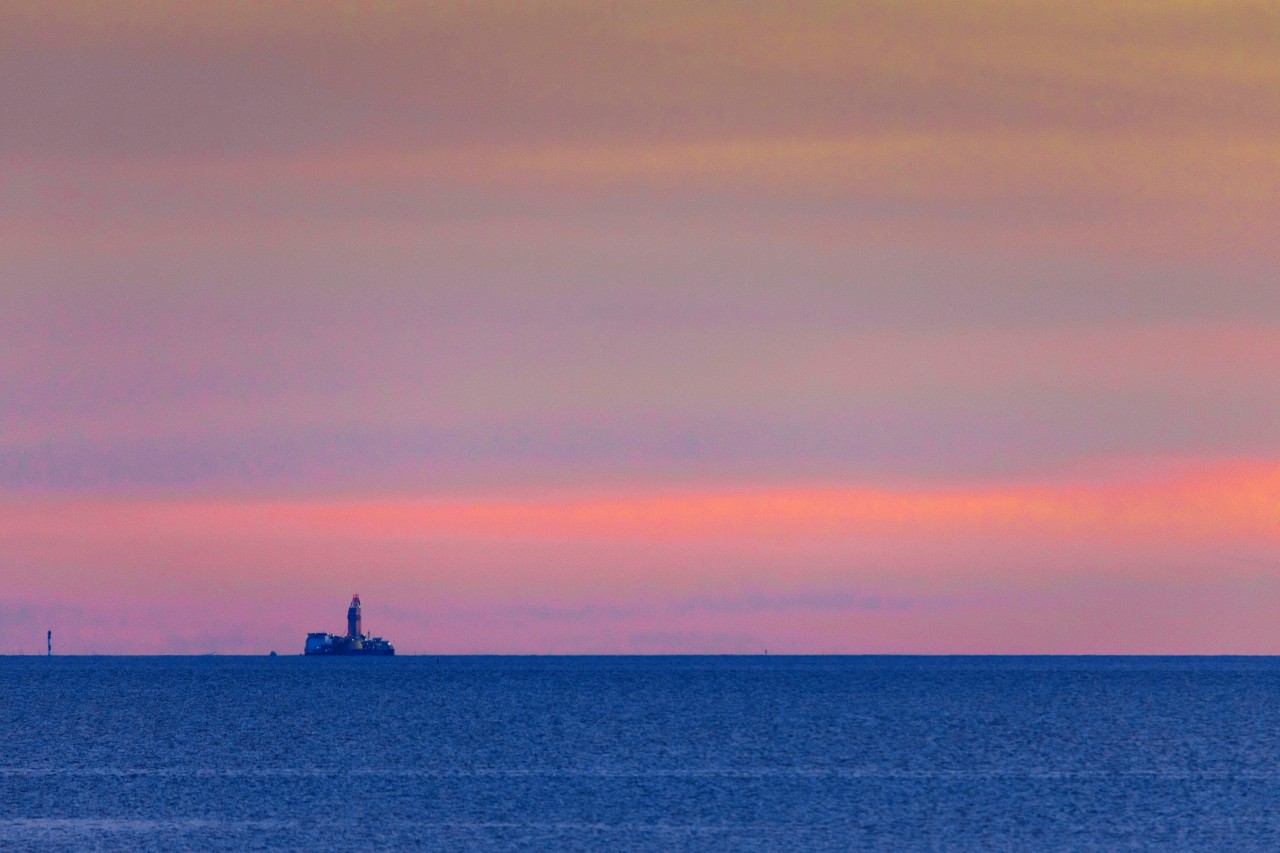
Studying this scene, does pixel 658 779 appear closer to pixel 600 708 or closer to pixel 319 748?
pixel 319 748

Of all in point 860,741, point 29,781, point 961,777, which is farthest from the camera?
point 860,741

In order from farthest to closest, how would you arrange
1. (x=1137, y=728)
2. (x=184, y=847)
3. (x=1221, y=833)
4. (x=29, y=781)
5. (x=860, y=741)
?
(x=1137, y=728) < (x=860, y=741) < (x=29, y=781) < (x=1221, y=833) < (x=184, y=847)

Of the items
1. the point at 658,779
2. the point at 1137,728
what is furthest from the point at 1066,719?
the point at 658,779

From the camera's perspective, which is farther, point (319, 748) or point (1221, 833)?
point (319, 748)

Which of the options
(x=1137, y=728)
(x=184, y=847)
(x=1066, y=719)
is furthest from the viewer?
(x=1066, y=719)

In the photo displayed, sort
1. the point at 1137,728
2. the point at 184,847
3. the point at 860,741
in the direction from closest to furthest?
the point at 184,847 < the point at 860,741 < the point at 1137,728

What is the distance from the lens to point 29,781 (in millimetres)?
94500

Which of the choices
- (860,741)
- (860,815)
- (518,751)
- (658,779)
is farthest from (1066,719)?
(860,815)

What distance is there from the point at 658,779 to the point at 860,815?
1954 centimetres

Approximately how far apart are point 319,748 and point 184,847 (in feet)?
187

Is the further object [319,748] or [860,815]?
[319,748]

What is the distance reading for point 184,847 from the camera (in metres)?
67.3

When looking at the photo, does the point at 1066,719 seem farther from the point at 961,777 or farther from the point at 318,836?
the point at 318,836

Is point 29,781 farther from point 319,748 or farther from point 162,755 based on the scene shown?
point 319,748
